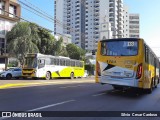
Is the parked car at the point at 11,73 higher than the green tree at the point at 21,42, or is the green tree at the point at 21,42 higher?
the green tree at the point at 21,42

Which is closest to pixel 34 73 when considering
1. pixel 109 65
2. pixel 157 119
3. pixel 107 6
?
pixel 109 65

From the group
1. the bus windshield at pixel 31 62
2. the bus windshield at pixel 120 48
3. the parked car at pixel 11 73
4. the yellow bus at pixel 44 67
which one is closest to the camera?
the bus windshield at pixel 120 48

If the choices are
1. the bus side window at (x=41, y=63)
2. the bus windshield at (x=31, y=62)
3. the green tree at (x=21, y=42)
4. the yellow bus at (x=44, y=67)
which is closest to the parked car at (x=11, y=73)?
the yellow bus at (x=44, y=67)

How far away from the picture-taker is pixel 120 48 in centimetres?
1689

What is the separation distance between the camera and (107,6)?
495 feet

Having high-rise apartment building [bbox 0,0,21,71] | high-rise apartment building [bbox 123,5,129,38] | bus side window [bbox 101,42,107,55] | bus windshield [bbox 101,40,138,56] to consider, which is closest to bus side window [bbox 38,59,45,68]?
high-rise apartment building [bbox 0,0,21,71]

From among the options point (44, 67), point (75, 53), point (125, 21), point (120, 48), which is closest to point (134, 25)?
point (125, 21)

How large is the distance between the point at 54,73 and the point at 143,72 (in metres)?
24.1

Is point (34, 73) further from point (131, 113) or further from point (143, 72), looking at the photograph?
point (131, 113)

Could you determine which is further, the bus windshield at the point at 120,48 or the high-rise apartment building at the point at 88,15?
the high-rise apartment building at the point at 88,15

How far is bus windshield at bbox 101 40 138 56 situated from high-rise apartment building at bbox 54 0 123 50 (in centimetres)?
13065

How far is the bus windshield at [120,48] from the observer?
16.6 meters

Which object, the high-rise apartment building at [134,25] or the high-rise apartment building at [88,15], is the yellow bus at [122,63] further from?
the high-rise apartment building at [134,25]

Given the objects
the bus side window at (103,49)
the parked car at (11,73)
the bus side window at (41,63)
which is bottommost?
the parked car at (11,73)
